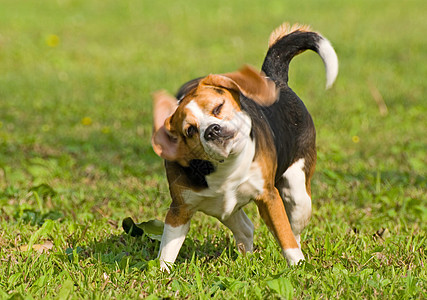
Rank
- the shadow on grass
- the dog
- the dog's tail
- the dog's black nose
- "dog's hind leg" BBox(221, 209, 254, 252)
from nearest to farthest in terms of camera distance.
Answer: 1. the dog's black nose
2. the dog
3. the shadow on grass
4. "dog's hind leg" BBox(221, 209, 254, 252)
5. the dog's tail

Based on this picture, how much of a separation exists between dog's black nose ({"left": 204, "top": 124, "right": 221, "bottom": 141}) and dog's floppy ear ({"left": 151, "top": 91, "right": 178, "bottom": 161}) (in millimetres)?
204

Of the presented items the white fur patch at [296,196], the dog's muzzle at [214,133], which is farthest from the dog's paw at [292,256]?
the dog's muzzle at [214,133]

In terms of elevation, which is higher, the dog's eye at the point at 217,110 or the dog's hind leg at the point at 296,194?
the dog's eye at the point at 217,110

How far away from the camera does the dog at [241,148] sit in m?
2.83

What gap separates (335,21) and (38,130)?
9.37m

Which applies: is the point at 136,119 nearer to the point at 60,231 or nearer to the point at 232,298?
the point at 60,231

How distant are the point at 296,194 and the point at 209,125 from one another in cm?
109

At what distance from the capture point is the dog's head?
2.77 meters

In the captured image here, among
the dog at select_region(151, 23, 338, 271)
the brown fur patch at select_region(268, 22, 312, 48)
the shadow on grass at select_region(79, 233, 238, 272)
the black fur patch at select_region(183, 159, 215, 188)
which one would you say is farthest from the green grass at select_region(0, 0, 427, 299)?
the brown fur patch at select_region(268, 22, 312, 48)

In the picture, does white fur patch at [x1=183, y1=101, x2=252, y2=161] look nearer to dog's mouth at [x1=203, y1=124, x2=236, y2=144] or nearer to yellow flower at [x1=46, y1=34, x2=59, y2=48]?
dog's mouth at [x1=203, y1=124, x2=236, y2=144]

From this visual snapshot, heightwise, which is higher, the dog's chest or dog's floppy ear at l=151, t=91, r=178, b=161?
dog's floppy ear at l=151, t=91, r=178, b=161

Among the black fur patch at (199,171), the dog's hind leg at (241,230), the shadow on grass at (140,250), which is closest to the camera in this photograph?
the black fur patch at (199,171)

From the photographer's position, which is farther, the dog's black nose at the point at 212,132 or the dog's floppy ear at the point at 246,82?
the dog's floppy ear at the point at 246,82

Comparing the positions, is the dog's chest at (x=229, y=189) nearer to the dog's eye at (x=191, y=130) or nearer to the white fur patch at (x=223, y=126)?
the white fur patch at (x=223, y=126)
